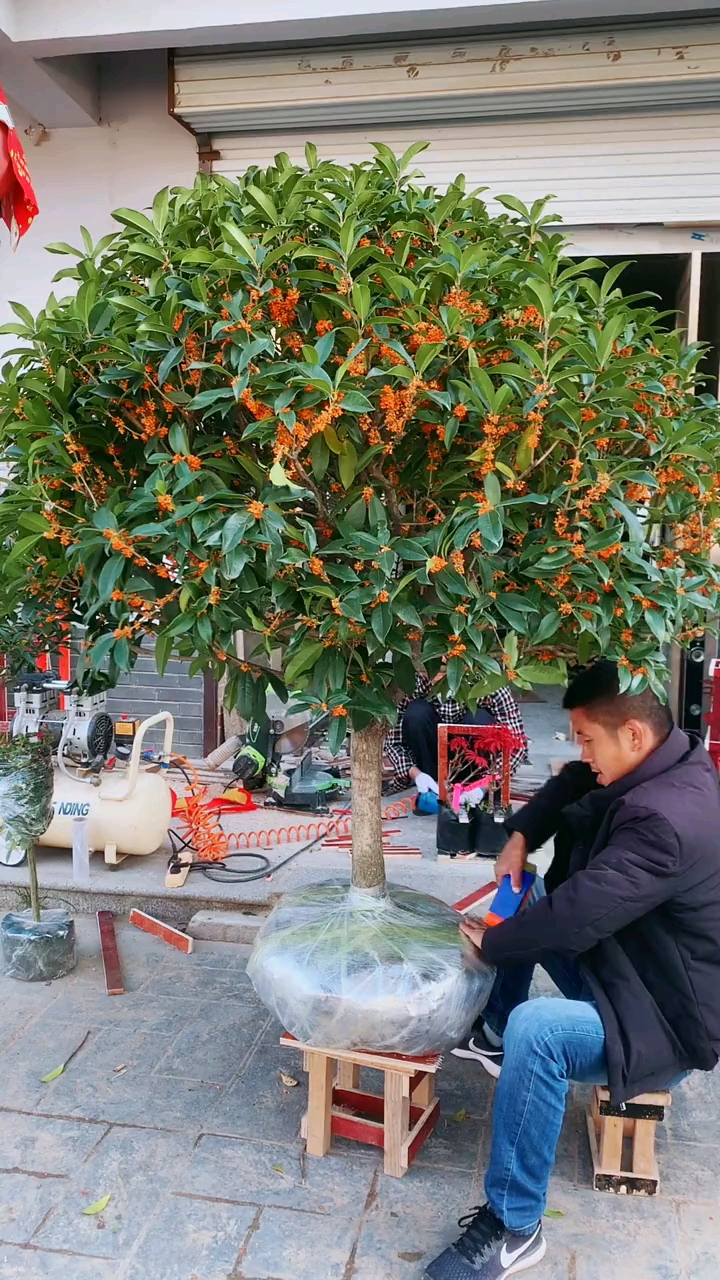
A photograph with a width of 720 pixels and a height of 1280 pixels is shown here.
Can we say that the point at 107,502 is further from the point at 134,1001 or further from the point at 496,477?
the point at 134,1001

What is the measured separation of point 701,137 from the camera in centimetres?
504

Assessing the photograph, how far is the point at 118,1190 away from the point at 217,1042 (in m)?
0.73

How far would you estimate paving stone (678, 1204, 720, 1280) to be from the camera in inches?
89.4

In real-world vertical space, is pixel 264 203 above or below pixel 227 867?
above

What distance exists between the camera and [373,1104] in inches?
108

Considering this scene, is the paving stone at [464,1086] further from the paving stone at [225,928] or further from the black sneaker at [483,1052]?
the paving stone at [225,928]

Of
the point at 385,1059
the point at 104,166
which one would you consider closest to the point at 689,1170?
the point at 385,1059

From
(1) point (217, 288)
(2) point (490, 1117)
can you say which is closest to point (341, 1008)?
(2) point (490, 1117)

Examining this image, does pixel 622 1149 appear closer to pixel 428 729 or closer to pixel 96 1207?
pixel 96 1207

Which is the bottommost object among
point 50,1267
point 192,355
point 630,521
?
point 50,1267

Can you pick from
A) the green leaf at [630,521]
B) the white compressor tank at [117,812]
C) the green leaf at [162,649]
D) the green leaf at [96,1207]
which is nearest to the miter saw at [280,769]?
the white compressor tank at [117,812]

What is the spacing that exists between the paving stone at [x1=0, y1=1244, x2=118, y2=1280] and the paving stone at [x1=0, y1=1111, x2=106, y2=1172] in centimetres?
30

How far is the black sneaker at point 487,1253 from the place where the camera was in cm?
220

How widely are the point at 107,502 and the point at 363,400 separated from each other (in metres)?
0.63
